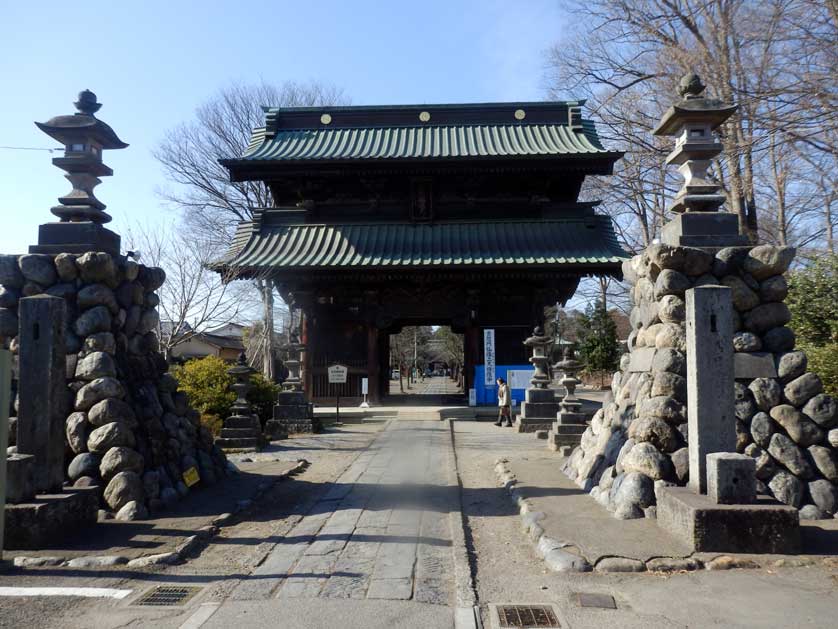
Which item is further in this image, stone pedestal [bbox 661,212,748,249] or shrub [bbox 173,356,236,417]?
shrub [bbox 173,356,236,417]

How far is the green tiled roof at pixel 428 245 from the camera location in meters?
16.1

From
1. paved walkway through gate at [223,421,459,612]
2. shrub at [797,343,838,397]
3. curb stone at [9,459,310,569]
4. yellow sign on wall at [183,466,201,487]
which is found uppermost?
shrub at [797,343,838,397]

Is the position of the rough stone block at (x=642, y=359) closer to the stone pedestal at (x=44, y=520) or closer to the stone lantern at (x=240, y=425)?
the stone pedestal at (x=44, y=520)

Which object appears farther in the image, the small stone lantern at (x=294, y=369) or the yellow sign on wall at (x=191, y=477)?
the small stone lantern at (x=294, y=369)

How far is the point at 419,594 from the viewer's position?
4.32 metres

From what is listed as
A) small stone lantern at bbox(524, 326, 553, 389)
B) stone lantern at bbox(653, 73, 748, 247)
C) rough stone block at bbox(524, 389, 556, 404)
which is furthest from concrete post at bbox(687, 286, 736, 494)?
small stone lantern at bbox(524, 326, 553, 389)

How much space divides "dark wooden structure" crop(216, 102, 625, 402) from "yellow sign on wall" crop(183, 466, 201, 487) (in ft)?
30.7

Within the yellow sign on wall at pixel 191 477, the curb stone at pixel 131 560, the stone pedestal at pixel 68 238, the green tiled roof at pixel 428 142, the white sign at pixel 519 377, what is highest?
the green tiled roof at pixel 428 142

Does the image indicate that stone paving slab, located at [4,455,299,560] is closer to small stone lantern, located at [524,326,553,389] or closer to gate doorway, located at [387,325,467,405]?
small stone lantern, located at [524,326,553,389]

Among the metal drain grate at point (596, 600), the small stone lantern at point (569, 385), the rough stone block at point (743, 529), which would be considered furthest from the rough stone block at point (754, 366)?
the small stone lantern at point (569, 385)

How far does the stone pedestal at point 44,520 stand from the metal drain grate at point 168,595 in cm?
147

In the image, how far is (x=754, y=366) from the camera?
639cm

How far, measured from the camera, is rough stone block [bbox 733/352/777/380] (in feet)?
20.8

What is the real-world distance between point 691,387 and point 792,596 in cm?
196
